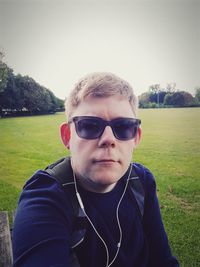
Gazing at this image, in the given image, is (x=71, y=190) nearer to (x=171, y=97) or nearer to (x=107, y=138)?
(x=107, y=138)

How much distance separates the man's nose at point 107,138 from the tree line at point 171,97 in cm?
261

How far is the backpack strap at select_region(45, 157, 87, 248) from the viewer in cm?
101

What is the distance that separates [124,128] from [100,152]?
0.17m

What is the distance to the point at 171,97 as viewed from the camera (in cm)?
392

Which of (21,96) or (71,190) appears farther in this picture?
(21,96)

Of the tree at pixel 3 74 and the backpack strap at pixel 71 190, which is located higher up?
the tree at pixel 3 74

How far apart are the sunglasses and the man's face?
0.02m

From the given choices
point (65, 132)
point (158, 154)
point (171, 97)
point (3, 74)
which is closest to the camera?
point (65, 132)

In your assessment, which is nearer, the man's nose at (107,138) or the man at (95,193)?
the man at (95,193)

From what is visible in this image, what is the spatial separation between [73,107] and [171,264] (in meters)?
1.03

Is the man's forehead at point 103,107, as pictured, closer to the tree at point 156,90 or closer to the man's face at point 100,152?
the man's face at point 100,152

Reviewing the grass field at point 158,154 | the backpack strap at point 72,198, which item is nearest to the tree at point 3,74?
the grass field at point 158,154

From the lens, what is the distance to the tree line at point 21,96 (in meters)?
3.61

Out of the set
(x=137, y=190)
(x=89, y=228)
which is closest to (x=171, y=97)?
(x=137, y=190)
